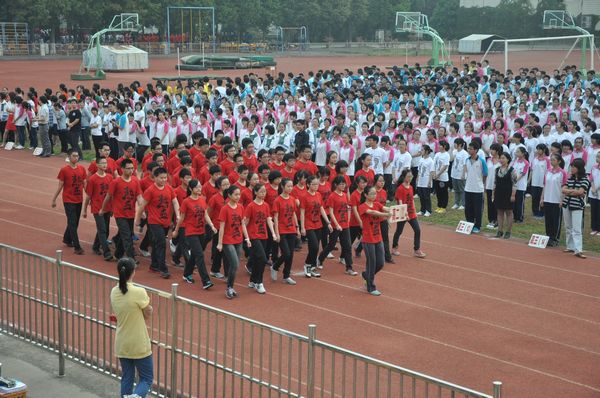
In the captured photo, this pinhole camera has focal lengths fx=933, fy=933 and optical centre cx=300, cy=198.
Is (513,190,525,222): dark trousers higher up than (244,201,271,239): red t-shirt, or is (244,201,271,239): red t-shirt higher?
(244,201,271,239): red t-shirt

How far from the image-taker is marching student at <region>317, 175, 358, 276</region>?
14248mm

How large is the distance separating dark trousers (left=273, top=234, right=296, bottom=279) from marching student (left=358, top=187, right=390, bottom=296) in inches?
46.9

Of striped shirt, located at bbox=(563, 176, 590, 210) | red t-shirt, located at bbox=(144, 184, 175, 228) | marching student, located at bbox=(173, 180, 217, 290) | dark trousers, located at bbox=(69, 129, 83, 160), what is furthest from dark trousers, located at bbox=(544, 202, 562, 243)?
dark trousers, located at bbox=(69, 129, 83, 160)

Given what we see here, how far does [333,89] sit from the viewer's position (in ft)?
96.4

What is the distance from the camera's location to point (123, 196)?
14.5 meters

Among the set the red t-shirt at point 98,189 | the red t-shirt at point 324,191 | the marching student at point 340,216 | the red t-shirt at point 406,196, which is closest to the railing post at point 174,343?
the marching student at point 340,216

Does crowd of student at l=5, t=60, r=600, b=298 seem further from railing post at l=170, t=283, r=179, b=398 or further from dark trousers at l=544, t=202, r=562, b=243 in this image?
railing post at l=170, t=283, r=179, b=398

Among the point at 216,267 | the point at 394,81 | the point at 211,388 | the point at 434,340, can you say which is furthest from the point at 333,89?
the point at 211,388

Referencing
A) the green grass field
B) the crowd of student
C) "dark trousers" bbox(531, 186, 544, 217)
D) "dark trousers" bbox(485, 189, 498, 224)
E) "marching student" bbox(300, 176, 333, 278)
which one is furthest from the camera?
"dark trousers" bbox(531, 186, 544, 217)

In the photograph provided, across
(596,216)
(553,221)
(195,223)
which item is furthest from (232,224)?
(596,216)

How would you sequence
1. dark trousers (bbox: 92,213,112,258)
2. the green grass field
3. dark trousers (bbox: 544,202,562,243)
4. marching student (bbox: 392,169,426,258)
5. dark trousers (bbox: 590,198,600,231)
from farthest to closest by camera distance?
dark trousers (bbox: 590,198,600,231) < the green grass field < dark trousers (bbox: 544,202,562,243) < marching student (bbox: 392,169,426,258) < dark trousers (bbox: 92,213,112,258)

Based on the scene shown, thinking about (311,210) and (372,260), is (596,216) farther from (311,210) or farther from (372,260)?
(311,210)

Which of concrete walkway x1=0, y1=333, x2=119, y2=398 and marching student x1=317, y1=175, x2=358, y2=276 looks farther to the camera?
marching student x1=317, y1=175, x2=358, y2=276

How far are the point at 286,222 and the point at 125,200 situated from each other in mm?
2615
